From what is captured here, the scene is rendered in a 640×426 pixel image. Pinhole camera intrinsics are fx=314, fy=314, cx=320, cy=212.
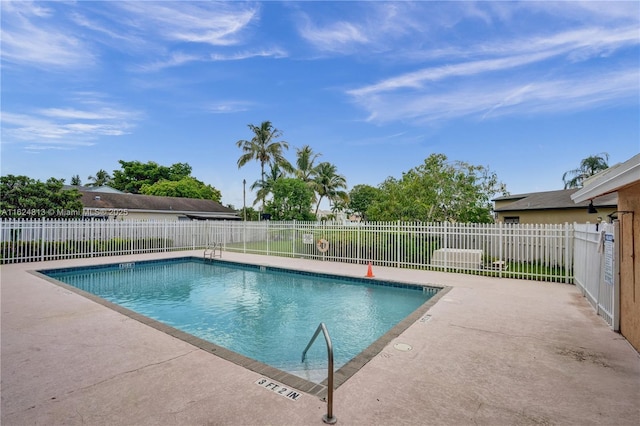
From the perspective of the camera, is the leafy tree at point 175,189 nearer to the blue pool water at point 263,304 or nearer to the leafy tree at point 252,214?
the leafy tree at point 252,214

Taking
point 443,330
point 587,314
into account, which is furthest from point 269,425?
point 587,314

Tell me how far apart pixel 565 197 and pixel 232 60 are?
18.9 meters

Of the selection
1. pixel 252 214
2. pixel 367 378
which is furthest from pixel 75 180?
pixel 367 378

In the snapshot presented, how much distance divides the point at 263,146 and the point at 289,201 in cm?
983

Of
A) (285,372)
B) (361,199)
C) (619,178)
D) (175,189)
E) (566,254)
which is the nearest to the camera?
(619,178)

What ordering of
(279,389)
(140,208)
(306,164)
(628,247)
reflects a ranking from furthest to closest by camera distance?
(306,164) < (140,208) < (628,247) < (279,389)

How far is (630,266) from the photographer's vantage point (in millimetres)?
4703

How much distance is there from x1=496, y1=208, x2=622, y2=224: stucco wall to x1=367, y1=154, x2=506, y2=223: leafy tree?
74.3 inches

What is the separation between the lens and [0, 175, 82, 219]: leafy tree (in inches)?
667

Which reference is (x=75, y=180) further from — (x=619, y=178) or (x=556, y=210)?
(x=619, y=178)

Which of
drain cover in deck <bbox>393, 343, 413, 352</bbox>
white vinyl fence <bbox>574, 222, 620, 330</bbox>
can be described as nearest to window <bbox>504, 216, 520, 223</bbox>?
white vinyl fence <bbox>574, 222, 620, 330</bbox>

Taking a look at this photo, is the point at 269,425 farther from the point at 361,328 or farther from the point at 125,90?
the point at 125,90

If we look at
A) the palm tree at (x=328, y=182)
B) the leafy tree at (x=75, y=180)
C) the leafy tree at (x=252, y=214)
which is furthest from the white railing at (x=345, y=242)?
the leafy tree at (x=75, y=180)

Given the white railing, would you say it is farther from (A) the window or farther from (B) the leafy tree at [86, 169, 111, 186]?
(B) the leafy tree at [86, 169, 111, 186]
